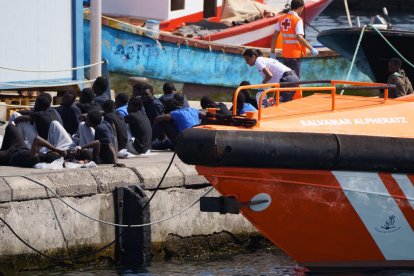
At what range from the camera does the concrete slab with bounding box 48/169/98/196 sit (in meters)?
11.8

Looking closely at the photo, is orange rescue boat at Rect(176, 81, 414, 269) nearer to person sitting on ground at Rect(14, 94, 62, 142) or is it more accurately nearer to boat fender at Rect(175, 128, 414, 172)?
boat fender at Rect(175, 128, 414, 172)

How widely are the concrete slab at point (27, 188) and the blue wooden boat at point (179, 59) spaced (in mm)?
7877

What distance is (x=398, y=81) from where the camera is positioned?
41.7 feet

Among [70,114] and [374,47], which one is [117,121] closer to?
[70,114]

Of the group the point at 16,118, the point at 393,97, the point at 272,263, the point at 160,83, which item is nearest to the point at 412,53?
the point at 393,97

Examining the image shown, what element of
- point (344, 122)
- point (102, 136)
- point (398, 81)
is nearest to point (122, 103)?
point (102, 136)

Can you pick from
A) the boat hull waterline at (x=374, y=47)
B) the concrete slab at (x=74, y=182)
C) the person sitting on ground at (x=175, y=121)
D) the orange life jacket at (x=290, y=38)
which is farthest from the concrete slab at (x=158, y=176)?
the orange life jacket at (x=290, y=38)

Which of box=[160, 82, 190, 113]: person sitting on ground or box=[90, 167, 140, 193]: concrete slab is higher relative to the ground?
box=[160, 82, 190, 113]: person sitting on ground

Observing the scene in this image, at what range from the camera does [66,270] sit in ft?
39.1

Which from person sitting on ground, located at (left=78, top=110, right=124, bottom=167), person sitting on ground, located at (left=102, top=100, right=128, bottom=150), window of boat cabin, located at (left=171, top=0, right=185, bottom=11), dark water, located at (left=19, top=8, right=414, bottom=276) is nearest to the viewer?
dark water, located at (left=19, top=8, right=414, bottom=276)

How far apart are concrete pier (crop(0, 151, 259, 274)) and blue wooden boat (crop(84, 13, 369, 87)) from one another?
6681 mm

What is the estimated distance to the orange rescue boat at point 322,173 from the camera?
10492mm

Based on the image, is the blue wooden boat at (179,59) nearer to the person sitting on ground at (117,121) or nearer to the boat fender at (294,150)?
the person sitting on ground at (117,121)

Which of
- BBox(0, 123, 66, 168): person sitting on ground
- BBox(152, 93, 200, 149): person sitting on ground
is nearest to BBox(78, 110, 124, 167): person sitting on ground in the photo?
BBox(0, 123, 66, 168): person sitting on ground
